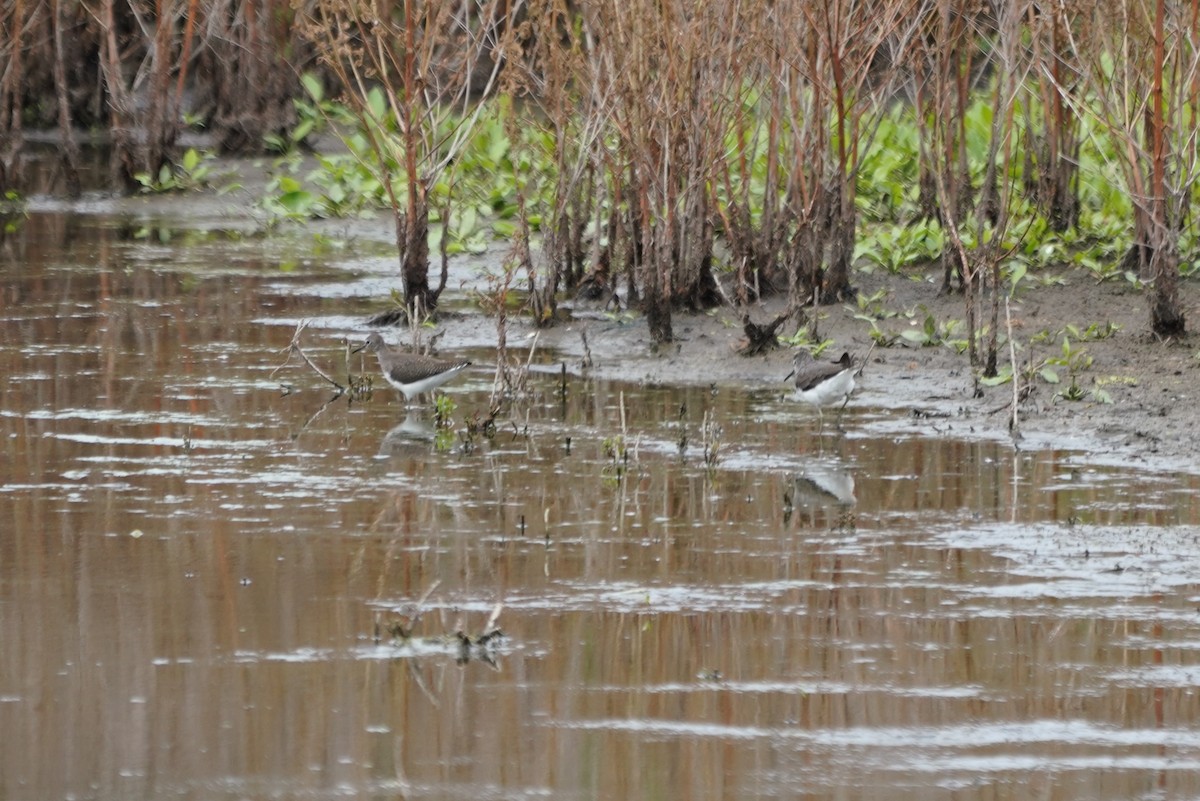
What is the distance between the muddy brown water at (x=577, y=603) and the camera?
15.5 feet

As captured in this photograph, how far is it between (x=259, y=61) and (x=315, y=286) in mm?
6019

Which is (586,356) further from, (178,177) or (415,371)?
(178,177)

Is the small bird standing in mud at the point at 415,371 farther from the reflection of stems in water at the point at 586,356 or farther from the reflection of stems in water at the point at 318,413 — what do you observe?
the reflection of stems in water at the point at 586,356

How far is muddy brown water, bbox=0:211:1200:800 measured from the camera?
471 cm

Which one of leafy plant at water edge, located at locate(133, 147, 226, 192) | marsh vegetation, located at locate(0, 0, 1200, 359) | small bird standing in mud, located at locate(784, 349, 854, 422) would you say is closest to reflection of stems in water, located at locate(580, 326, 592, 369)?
marsh vegetation, located at locate(0, 0, 1200, 359)

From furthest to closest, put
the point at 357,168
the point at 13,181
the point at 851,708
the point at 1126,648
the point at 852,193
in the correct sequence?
the point at 13,181 < the point at 357,168 < the point at 852,193 < the point at 1126,648 < the point at 851,708

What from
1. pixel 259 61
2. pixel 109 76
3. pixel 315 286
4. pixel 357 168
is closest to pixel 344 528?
pixel 315 286

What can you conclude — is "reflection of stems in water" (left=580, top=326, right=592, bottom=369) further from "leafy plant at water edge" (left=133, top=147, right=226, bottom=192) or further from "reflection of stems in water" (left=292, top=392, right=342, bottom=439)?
"leafy plant at water edge" (left=133, top=147, right=226, bottom=192)

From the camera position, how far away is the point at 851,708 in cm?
506

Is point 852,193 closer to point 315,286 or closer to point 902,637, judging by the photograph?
point 315,286

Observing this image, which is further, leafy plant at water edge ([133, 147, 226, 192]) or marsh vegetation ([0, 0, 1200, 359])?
leafy plant at water edge ([133, 147, 226, 192])

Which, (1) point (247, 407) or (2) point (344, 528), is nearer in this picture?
(2) point (344, 528)

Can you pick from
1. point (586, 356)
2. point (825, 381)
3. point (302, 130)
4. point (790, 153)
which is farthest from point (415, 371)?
point (302, 130)

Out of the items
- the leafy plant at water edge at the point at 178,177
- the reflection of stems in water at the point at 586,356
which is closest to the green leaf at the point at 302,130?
the leafy plant at water edge at the point at 178,177
